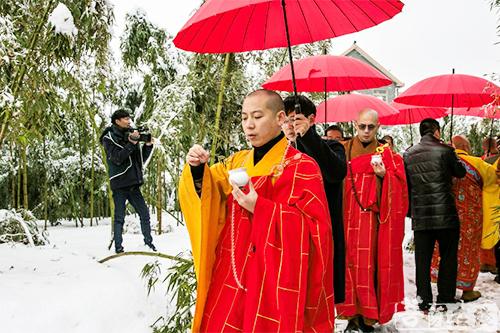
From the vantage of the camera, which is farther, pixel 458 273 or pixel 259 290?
pixel 458 273

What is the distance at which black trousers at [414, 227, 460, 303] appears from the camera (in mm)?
4551

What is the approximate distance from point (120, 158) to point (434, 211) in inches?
137

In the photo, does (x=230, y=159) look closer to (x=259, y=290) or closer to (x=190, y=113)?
(x=259, y=290)

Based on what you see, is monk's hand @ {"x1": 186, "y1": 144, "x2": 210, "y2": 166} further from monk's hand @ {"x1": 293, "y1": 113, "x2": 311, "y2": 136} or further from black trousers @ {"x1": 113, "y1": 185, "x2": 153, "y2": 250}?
black trousers @ {"x1": 113, "y1": 185, "x2": 153, "y2": 250}

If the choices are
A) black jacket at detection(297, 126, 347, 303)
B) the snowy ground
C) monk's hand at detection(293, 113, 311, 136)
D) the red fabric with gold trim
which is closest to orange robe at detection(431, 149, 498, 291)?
the snowy ground

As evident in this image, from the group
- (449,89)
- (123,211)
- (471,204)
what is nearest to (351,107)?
(449,89)

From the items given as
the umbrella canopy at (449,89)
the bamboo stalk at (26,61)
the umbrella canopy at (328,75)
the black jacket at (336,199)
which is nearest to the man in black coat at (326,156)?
the black jacket at (336,199)

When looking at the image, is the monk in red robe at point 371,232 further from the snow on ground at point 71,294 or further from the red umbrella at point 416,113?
the red umbrella at point 416,113

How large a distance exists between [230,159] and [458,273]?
12.1ft

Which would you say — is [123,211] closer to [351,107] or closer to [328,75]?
[351,107]

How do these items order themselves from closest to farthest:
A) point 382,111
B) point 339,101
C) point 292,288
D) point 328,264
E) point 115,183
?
point 292,288, point 328,264, point 382,111, point 339,101, point 115,183

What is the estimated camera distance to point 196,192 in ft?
6.86

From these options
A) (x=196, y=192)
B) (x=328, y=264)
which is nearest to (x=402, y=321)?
(x=328, y=264)

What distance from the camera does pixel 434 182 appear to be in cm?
462
